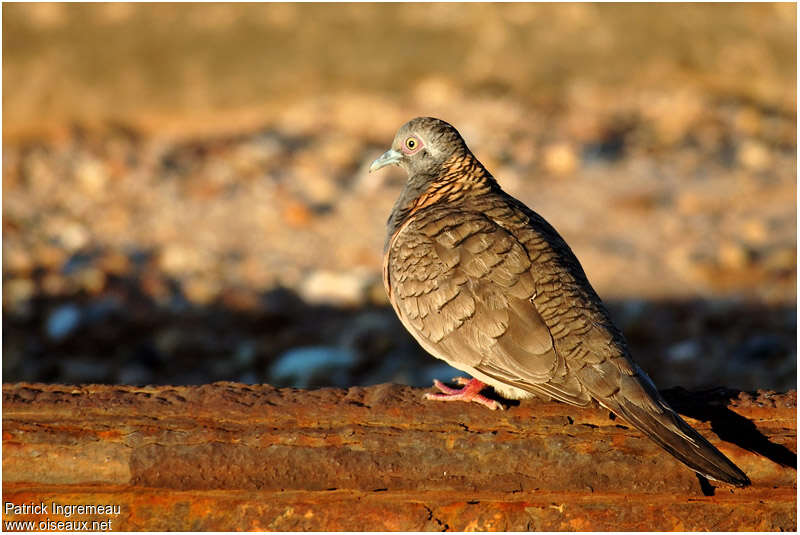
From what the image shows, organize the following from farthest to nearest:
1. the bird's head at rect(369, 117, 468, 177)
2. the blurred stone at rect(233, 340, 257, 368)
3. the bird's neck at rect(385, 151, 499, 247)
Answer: the blurred stone at rect(233, 340, 257, 368)
the bird's head at rect(369, 117, 468, 177)
the bird's neck at rect(385, 151, 499, 247)

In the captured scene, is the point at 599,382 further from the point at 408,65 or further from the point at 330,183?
the point at 408,65

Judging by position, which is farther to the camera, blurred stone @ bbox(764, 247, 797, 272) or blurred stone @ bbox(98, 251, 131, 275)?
blurred stone @ bbox(98, 251, 131, 275)

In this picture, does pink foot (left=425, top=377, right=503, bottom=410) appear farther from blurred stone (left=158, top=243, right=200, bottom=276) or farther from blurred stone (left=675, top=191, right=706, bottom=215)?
blurred stone (left=675, top=191, right=706, bottom=215)

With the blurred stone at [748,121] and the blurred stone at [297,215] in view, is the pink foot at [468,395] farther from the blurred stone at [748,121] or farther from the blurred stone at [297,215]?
the blurred stone at [748,121]

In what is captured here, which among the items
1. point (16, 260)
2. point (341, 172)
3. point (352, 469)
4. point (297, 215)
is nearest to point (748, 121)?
point (341, 172)

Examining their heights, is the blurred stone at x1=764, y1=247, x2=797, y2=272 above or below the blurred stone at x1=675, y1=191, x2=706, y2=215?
below

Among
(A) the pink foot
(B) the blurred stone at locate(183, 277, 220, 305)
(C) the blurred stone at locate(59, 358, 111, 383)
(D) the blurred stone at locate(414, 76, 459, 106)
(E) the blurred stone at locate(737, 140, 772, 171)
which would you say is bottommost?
(A) the pink foot

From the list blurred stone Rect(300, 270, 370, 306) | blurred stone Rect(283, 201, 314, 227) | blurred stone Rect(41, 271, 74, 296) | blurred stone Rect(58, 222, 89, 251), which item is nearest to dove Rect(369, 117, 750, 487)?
blurred stone Rect(300, 270, 370, 306)
